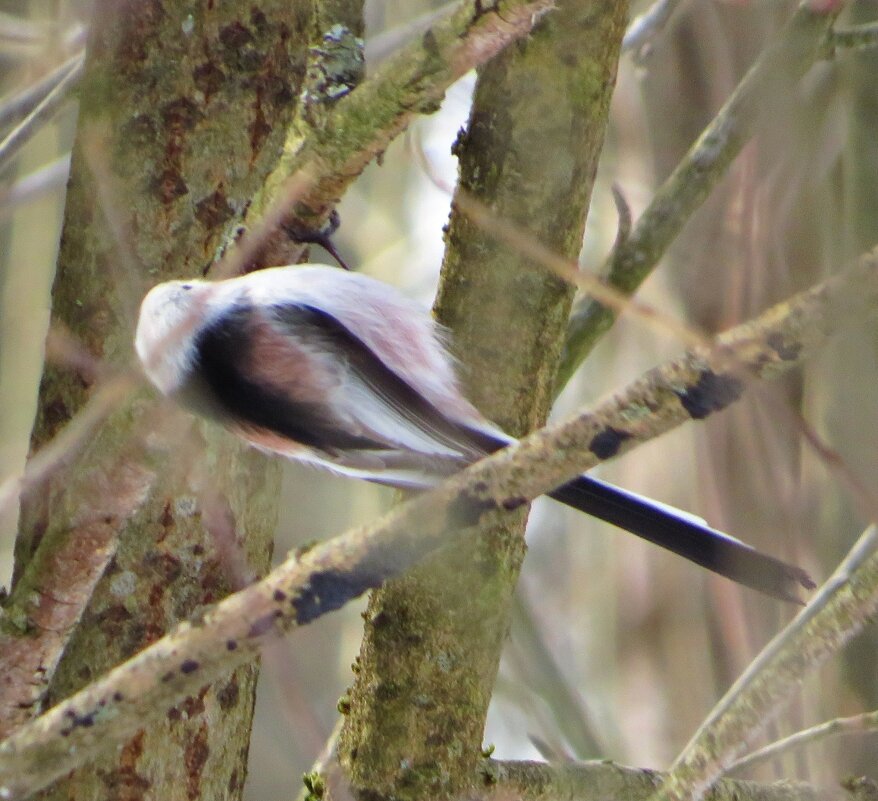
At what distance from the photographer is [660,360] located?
3.53 m

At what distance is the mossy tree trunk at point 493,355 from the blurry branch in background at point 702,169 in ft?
0.95

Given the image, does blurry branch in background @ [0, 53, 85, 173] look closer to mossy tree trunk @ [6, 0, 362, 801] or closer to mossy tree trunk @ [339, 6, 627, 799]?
mossy tree trunk @ [6, 0, 362, 801]

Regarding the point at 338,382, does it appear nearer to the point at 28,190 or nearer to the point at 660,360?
the point at 28,190

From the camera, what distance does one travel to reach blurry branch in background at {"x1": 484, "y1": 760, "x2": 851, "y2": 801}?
1.77 metres

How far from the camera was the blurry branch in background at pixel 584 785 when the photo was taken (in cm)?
177

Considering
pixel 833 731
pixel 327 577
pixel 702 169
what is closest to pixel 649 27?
pixel 702 169

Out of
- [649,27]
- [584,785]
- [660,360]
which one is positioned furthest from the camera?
[660,360]

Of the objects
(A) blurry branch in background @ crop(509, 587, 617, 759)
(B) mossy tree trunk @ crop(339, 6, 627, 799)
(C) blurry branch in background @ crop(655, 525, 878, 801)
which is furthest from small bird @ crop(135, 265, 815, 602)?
(A) blurry branch in background @ crop(509, 587, 617, 759)

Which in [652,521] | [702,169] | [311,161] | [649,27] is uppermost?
[649,27]

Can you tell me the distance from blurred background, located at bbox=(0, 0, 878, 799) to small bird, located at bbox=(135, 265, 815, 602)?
29 centimetres

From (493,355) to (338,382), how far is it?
341mm

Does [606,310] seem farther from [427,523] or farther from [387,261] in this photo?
[387,261]

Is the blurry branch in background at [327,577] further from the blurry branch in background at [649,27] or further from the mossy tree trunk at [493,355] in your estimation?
the blurry branch in background at [649,27]

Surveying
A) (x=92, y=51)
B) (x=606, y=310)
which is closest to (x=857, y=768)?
(x=606, y=310)
